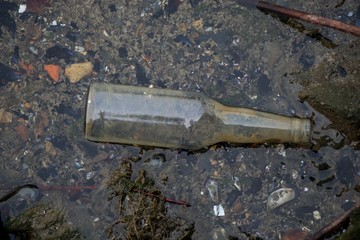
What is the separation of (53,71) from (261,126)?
4.70ft

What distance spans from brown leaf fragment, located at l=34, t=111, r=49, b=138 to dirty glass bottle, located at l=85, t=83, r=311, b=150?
0.45 metres

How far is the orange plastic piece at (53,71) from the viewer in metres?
3.32

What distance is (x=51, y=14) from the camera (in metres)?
3.38

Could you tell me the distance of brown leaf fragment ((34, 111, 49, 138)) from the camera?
3285 mm

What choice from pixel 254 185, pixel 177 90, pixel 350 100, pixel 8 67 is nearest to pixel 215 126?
pixel 177 90

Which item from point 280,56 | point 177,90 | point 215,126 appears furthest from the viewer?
point 280,56

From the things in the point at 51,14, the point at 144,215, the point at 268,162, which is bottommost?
the point at 144,215

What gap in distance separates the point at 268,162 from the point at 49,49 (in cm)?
160

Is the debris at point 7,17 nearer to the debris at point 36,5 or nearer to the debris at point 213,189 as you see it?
the debris at point 36,5

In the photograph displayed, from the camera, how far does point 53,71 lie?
3322mm

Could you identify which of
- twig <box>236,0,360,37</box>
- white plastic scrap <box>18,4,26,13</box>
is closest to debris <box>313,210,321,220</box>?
twig <box>236,0,360,37</box>

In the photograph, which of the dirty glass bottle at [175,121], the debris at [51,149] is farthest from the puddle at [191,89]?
the dirty glass bottle at [175,121]

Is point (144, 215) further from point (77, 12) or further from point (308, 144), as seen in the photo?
point (77, 12)

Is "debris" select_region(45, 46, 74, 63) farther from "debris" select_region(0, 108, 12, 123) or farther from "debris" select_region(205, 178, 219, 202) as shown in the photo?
"debris" select_region(205, 178, 219, 202)
